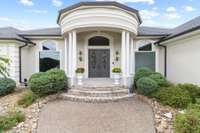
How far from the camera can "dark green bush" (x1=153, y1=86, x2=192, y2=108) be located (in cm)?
932

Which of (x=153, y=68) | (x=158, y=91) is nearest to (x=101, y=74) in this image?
(x=153, y=68)

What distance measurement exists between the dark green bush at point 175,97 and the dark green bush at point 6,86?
887 cm

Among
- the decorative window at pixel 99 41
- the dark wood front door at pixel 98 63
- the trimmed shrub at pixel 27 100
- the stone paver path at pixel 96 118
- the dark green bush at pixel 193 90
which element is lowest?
the stone paver path at pixel 96 118

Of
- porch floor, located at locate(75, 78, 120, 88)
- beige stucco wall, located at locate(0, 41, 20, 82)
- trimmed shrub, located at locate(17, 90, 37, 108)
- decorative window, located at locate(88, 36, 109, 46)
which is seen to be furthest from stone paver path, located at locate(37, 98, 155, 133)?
decorative window, located at locate(88, 36, 109, 46)

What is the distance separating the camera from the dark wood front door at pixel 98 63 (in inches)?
647

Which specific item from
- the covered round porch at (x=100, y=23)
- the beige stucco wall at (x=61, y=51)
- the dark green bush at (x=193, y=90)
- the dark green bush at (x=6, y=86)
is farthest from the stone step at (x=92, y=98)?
the beige stucco wall at (x=61, y=51)

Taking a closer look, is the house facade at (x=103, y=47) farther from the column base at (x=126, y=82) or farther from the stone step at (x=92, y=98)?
the stone step at (x=92, y=98)

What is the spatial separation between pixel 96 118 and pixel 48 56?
33.0 ft

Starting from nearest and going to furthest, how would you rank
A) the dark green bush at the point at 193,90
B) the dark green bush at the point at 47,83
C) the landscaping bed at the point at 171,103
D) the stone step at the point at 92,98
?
the landscaping bed at the point at 171,103, the dark green bush at the point at 193,90, the stone step at the point at 92,98, the dark green bush at the point at 47,83

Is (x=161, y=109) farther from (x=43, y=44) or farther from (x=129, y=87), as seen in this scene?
(x=43, y=44)

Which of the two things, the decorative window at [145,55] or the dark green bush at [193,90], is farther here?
the decorative window at [145,55]

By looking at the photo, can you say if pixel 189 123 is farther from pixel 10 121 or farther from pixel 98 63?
pixel 98 63

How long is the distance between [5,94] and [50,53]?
5110 mm

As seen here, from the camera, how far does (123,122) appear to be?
792 cm
